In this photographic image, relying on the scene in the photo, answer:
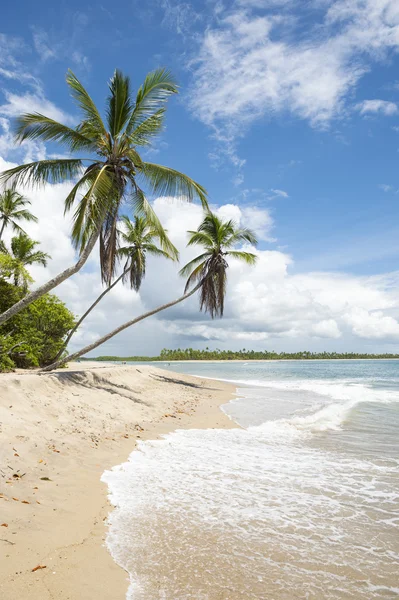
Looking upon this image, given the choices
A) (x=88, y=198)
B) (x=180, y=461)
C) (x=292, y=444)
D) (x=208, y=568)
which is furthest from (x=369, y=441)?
(x=88, y=198)

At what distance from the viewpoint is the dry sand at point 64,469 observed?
2.84 meters

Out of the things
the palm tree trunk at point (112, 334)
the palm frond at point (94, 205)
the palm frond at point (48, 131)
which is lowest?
the palm tree trunk at point (112, 334)

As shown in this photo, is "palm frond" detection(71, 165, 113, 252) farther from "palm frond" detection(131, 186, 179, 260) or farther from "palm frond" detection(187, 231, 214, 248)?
"palm frond" detection(187, 231, 214, 248)

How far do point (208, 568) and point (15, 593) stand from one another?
148 centimetres

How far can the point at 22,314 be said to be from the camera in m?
19.5

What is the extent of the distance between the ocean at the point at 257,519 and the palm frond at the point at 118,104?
9335 mm

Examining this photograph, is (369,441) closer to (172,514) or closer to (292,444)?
(292,444)

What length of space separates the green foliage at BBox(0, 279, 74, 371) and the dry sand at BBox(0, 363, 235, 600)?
7277 mm

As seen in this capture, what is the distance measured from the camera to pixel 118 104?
11172mm

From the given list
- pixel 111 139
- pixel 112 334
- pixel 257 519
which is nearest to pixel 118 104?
pixel 111 139

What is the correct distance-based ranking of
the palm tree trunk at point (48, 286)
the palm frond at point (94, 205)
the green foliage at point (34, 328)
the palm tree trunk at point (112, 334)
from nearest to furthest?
1. the palm tree trunk at point (48, 286)
2. the palm frond at point (94, 205)
3. the palm tree trunk at point (112, 334)
4. the green foliage at point (34, 328)

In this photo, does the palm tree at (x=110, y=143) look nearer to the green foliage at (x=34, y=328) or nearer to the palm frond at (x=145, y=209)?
the palm frond at (x=145, y=209)

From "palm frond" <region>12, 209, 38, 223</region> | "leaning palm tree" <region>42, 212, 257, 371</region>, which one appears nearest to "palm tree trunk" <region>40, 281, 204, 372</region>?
"leaning palm tree" <region>42, 212, 257, 371</region>

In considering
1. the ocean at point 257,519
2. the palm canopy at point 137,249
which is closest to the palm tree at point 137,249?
the palm canopy at point 137,249
